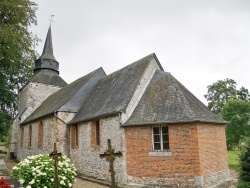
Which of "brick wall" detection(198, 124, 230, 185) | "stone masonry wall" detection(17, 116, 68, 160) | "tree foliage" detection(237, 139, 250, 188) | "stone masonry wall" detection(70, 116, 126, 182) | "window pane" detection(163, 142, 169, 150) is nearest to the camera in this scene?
"tree foliage" detection(237, 139, 250, 188)

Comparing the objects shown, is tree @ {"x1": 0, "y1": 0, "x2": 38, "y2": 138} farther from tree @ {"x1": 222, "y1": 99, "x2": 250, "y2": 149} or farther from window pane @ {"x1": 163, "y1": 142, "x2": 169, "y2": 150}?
tree @ {"x1": 222, "y1": 99, "x2": 250, "y2": 149}

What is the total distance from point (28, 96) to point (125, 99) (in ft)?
52.9

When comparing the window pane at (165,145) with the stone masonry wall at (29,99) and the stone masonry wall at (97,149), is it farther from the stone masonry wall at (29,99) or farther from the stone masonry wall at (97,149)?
the stone masonry wall at (29,99)

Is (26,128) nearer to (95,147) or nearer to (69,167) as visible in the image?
(95,147)

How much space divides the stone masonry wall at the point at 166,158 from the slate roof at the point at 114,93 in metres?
1.86

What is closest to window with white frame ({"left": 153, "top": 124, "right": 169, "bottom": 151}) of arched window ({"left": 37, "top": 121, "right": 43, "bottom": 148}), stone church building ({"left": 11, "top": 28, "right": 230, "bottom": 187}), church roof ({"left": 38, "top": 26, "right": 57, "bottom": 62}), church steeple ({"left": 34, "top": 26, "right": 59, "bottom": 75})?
stone church building ({"left": 11, "top": 28, "right": 230, "bottom": 187})

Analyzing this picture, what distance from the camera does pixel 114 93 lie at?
50.9ft

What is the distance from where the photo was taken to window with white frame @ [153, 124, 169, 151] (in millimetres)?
12132

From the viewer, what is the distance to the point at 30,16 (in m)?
19.6

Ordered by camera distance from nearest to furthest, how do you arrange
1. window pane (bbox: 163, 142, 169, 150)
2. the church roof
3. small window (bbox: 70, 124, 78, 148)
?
1. window pane (bbox: 163, 142, 169, 150)
2. small window (bbox: 70, 124, 78, 148)
3. the church roof

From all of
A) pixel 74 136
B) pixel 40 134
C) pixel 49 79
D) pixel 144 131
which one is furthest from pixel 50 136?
pixel 49 79

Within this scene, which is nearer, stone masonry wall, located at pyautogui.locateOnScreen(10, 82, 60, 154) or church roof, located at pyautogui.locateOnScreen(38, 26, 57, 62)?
stone masonry wall, located at pyautogui.locateOnScreen(10, 82, 60, 154)

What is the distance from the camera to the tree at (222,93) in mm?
42000

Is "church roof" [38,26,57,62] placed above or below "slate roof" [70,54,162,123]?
above
